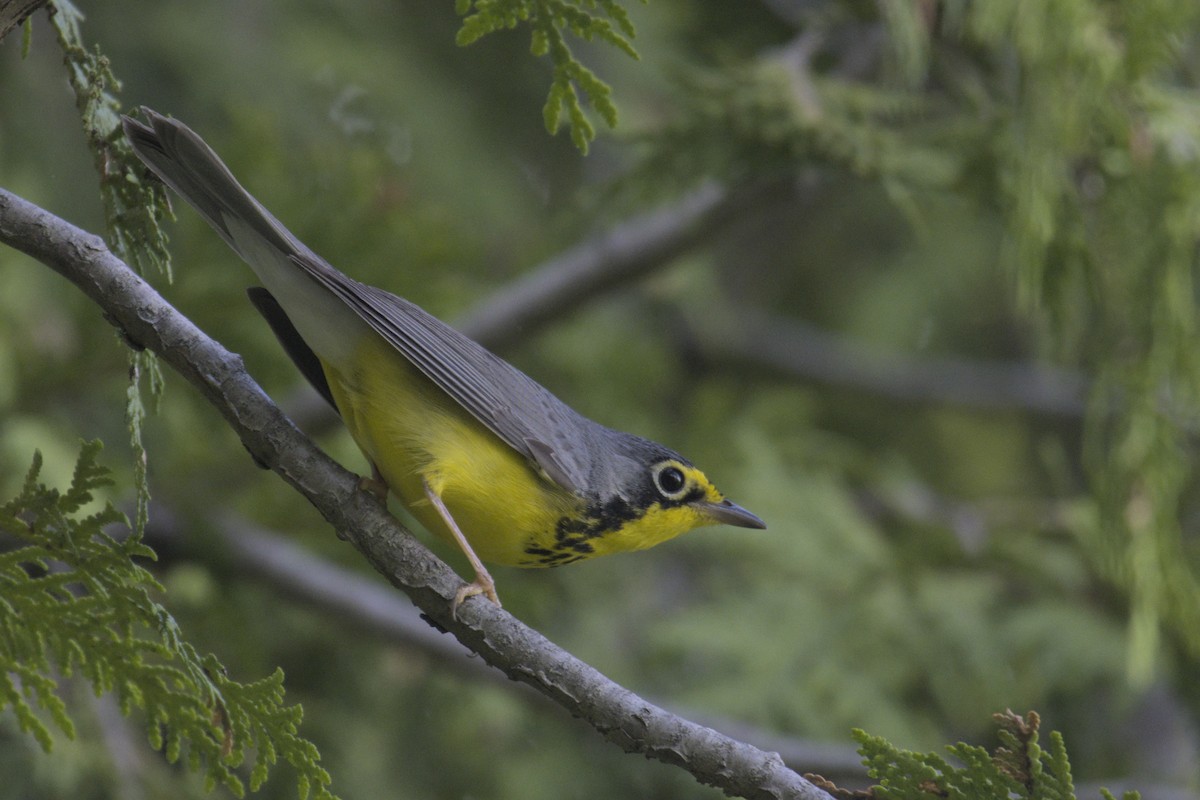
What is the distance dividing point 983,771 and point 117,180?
7.73ft

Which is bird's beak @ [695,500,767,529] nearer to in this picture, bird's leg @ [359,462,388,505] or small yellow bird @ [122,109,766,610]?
small yellow bird @ [122,109,766,610]

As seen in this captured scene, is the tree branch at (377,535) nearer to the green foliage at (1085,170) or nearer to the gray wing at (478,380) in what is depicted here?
the gray wing at (478,380)

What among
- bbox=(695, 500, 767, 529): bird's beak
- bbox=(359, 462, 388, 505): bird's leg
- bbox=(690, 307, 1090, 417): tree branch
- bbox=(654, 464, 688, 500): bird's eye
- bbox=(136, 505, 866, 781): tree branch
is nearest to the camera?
bbox=(359, 462, 388, 505): bird's leg

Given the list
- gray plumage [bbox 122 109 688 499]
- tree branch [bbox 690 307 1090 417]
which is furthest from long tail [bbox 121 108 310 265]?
tree branch [bbox 690 307 1090 417]

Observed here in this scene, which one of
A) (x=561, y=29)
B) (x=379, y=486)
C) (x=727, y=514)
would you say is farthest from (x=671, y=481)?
(x=561, y=29)

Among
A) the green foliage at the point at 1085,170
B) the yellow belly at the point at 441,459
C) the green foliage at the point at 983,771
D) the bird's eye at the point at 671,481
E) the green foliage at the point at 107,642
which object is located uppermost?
the green foliage at the point at 1085,170

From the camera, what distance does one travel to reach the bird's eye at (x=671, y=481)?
433 cm

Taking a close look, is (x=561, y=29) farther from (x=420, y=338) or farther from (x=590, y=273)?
(x=590, y=273)

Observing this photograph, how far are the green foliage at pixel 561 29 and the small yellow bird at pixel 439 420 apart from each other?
87 centimetres

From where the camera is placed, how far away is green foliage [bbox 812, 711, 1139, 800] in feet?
7.95

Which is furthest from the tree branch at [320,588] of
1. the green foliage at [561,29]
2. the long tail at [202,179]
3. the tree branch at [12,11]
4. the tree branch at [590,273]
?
the tree branch at [12,11]

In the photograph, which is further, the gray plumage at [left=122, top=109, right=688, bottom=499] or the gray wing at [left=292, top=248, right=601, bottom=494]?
the gray wing at [left=292, top=248, right=601, bottom=494]

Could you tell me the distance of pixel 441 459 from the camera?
3.68 meters

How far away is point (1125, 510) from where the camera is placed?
4.89 m
